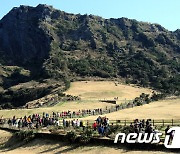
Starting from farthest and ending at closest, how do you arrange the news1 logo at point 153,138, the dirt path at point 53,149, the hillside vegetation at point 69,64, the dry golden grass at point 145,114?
the hillside vegetation at point 69,64 < the dry golden grass at point 145,114 < the dirt path at point 53,149 < the news1 logo at point 153,138

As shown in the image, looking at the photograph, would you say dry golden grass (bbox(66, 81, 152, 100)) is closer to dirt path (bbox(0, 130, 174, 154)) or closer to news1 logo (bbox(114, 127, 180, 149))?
dirt path (bbox(0, 130, 174, 154))

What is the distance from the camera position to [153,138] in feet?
85.7

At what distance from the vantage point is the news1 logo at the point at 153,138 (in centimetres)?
2486

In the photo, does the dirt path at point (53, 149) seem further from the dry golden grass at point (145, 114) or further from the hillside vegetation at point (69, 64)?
the hillside vegetation at point (69, 64)

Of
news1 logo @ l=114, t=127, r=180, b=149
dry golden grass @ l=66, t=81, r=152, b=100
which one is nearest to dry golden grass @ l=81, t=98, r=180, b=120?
news1 logo @ l=114, t=127, r=180, b=149

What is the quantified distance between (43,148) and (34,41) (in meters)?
165

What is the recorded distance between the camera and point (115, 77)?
6280 inches

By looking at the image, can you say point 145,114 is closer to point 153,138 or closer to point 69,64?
point 153,138

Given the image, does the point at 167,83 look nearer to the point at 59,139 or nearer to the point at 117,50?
the point at 117,50

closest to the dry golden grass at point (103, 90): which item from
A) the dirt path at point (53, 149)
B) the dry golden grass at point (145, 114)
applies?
the dry golden grass at point (145, 114)

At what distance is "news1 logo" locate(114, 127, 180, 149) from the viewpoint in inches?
979

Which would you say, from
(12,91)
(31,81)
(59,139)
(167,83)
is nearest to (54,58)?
(31,81)

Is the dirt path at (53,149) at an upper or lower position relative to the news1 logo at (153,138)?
lower

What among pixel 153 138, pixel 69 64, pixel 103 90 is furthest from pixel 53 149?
pixel 69 64
